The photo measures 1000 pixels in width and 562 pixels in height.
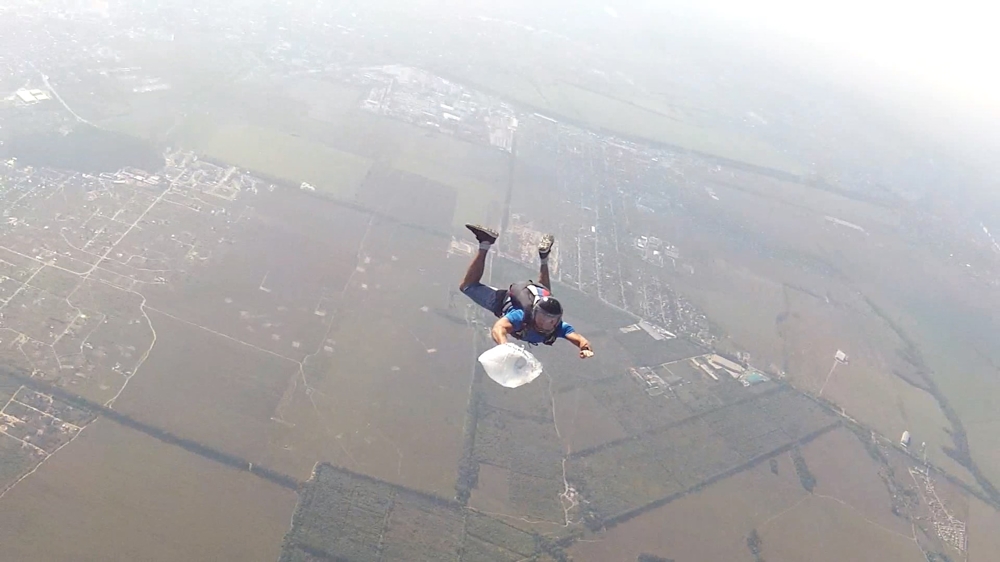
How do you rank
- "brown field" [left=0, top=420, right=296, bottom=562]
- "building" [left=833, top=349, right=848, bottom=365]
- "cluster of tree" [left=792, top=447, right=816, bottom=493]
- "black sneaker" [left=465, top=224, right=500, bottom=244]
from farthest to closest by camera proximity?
"building" [left=833, top=349, right=848, bottom=365]
"cluster of tree" [left=792, top=447, right=816, bottom=493]
"brown field" [left=0, top=420, right=296, bottom=562]
"black sneaker" [left=465, top=224, right=500, bottom=244]

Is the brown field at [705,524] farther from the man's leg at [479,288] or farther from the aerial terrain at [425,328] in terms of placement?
the man's leg at [479,288]

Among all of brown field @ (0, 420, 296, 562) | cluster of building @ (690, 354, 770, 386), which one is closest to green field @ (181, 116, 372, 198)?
brown field @ (0, 420, 296, 562)

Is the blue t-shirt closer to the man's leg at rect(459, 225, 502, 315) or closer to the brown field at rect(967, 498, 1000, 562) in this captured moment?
the man's leg at rect(459, 225, 502, 315)

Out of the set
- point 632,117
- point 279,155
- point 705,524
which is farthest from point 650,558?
point 632,117

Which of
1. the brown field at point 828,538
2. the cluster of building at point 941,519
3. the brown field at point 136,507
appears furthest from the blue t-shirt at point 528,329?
the cluster of building at point 941,519

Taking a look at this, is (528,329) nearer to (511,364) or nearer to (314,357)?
(511,364)

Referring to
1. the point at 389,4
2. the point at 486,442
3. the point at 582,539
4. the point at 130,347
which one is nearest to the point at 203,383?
the point at 130,347
